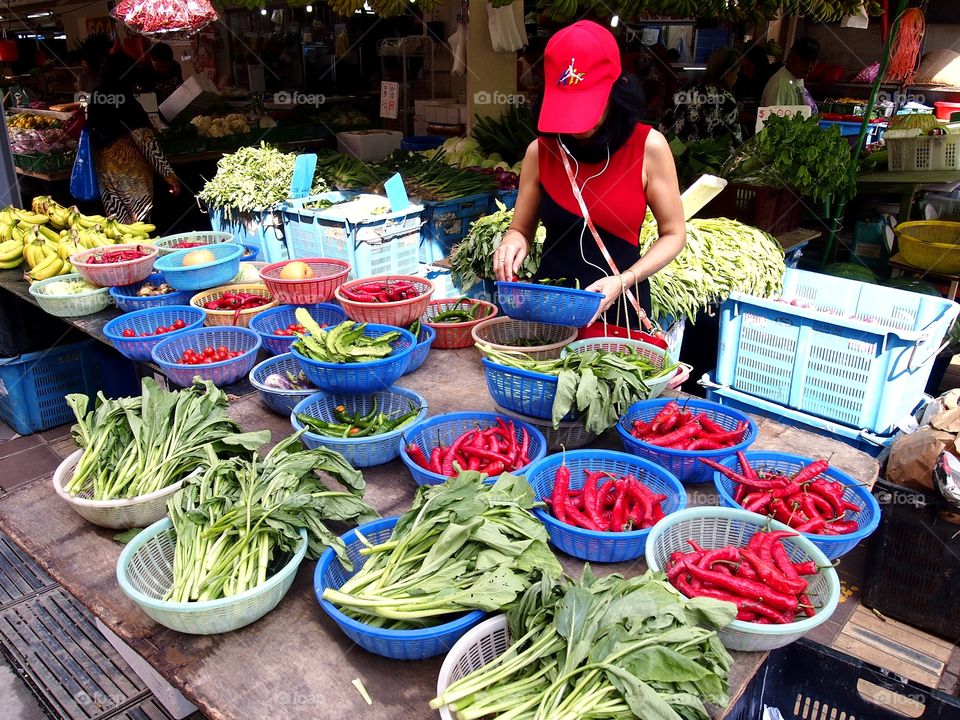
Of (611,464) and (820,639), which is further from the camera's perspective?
(820,639)

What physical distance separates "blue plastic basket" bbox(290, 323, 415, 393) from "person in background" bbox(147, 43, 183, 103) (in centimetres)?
743

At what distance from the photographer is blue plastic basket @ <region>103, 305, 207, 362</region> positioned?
10.7ft

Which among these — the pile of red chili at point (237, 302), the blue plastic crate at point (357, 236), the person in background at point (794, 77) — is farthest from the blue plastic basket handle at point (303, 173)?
the person in background at point (794, 77)

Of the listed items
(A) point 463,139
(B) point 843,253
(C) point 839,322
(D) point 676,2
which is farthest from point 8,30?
(C) point 839,322

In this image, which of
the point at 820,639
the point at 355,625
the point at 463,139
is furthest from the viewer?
the point at 463,139

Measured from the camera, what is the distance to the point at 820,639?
10.3 ft

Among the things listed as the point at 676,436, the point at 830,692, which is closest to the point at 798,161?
the point at 676,436

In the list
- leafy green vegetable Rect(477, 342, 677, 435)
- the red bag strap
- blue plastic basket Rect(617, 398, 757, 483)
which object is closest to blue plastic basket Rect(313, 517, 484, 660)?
leafy green vegetable Rect(477, 342, 677, 435)

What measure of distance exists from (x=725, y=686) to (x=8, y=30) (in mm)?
19952

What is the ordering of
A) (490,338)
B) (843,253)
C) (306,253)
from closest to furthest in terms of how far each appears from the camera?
(490,338), (306,253), (843,253)

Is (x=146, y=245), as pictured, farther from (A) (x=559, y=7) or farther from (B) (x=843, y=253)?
(B) (x=843, y=253)

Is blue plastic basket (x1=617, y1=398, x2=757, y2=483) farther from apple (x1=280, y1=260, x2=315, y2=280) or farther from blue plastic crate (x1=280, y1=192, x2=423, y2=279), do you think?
blue plastic crate (x1=280, y1=192, x2=423, y2=279)

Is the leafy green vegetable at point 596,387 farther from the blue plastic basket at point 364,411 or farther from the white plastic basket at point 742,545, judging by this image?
the blue plastic basket at point 364,411

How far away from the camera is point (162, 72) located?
8.57 metres
